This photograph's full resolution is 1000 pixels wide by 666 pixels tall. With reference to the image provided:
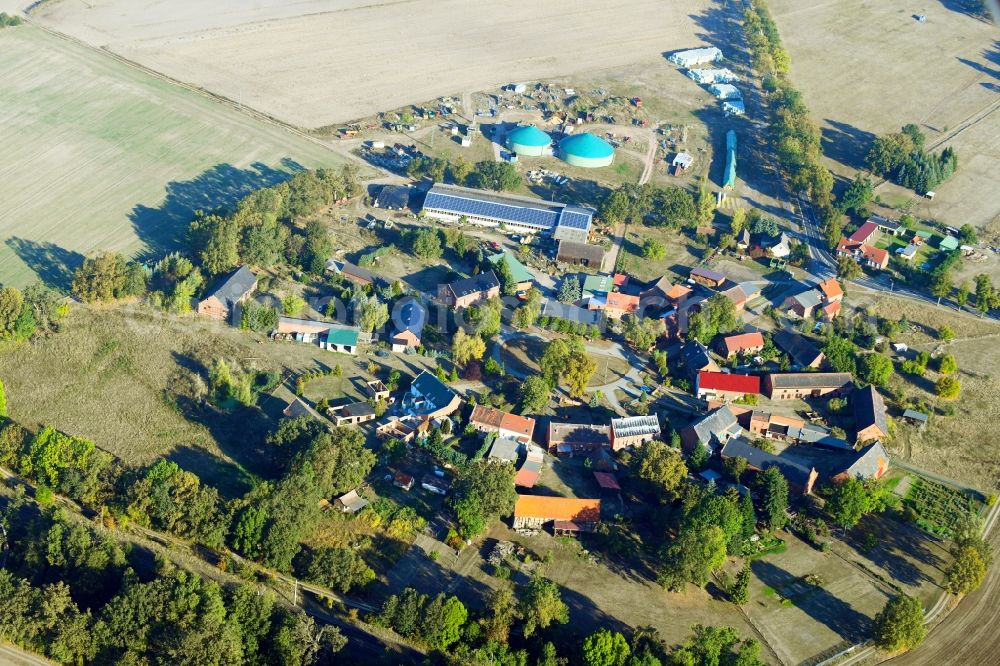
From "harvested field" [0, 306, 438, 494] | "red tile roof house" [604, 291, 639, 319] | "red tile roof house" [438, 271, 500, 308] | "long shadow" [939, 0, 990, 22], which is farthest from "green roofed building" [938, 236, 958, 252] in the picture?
"long shadow" [939, 0, 990, 22]

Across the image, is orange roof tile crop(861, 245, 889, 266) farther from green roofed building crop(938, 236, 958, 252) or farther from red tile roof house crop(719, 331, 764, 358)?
red tile roof house crop(719, 331, 764, 358)

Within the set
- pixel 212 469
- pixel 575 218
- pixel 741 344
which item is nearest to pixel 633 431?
pixel 741 344

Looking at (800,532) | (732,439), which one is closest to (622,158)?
(732,439)

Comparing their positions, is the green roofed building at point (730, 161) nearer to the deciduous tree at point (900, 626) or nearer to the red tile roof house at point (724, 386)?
the red tile roof house at point (724, 386)

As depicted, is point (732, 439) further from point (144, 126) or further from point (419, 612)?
point (144, 126)

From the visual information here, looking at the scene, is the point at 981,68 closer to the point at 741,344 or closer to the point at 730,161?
the point at 730,161

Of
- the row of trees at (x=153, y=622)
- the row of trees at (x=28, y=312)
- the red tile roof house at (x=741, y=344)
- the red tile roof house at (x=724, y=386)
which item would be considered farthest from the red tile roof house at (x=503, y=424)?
the row of trees at (x=28, y=312)

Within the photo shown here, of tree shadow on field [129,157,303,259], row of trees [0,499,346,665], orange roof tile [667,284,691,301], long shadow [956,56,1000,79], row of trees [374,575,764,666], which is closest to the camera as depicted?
row of trees [0,499,346,665]
